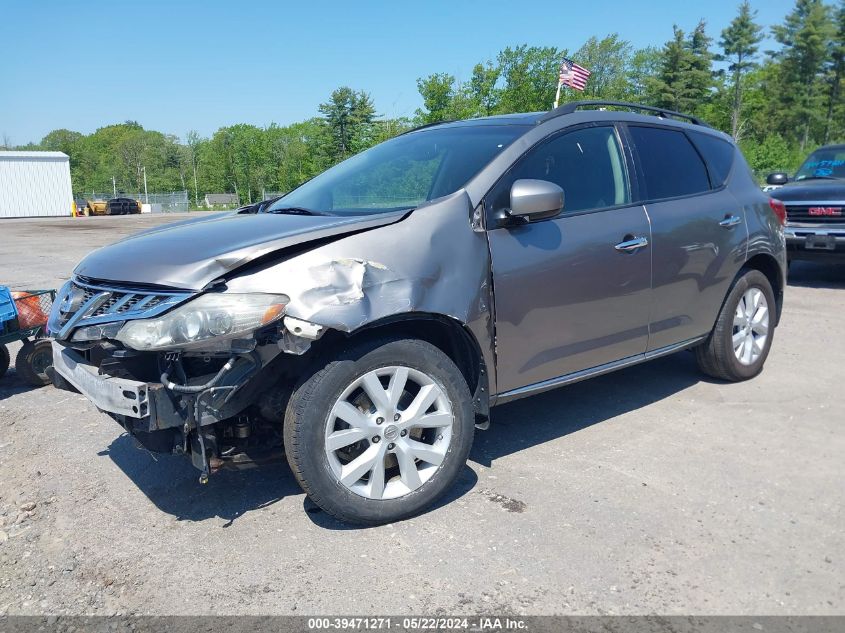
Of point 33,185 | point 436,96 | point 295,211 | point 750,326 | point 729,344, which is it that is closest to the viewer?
point 295,211

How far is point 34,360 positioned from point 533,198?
13.5 ft

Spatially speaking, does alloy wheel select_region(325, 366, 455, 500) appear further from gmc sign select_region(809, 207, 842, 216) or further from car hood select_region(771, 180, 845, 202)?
car hood select_region(771, 180, 845, 202)

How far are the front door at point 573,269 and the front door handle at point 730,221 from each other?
916mm

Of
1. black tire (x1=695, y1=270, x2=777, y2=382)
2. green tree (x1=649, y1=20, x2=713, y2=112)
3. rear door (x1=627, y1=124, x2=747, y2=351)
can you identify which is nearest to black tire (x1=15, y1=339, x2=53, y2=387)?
rear door (x1=627, y1=124, x2=747, y2=351)

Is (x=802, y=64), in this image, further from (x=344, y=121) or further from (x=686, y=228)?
(x=686, y=228)

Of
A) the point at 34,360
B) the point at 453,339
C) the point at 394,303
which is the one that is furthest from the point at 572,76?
the point at 394,303

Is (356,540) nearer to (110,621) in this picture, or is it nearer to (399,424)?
(399,424)

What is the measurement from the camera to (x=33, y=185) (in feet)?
180

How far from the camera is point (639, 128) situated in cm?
440

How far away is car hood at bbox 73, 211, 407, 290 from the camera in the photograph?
280 cm

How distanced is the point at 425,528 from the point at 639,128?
2.84m

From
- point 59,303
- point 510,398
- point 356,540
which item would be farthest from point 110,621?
point 510,398

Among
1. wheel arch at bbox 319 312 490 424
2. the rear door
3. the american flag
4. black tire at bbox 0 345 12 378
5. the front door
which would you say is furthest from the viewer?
the american flag

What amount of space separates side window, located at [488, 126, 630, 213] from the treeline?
100ft
